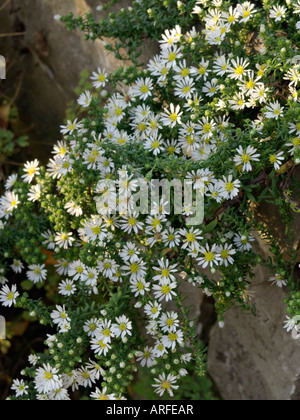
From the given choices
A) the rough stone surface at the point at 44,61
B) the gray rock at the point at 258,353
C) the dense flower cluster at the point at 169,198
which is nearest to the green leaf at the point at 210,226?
the dense flower cluster at the point at 169,198

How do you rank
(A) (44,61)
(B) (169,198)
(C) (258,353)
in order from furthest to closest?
(A) (44,61)
(C) (258,353)
(B) (169,198)

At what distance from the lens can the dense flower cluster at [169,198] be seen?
231cm

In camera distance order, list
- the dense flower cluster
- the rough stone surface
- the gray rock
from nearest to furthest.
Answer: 1. the dense flower cluster
2. the gray rock
3. the rough stone surface

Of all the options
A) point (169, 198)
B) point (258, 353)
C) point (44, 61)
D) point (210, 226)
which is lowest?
point (258, 353)

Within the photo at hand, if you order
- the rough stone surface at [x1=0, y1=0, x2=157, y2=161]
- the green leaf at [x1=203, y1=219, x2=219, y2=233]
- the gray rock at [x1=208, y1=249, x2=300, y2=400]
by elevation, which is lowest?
the gray rock at [x1=208, y1=249, x2=300, y2=400]

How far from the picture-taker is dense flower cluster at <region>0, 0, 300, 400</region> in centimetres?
231

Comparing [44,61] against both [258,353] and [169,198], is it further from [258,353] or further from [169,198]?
[258,353]

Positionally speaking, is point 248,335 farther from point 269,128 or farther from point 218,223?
point 269,128

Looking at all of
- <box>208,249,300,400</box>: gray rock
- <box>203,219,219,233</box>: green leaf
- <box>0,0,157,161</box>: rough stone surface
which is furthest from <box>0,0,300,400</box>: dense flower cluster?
<box>0,0,157,161</box>: rough stone surface

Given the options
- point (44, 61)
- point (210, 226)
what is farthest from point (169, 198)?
point (44, 61)

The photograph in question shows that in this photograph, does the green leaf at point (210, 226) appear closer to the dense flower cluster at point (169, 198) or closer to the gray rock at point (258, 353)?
the dense flower cluster at point (169, 198)

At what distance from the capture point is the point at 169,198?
93.7 inches

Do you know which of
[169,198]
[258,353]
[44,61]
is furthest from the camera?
[44,61]

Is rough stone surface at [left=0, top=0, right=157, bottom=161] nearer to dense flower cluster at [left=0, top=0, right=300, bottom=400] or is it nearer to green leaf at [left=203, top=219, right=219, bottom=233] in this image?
dense flower cluster at [left=0, top=0, right=300, bottom=400]
